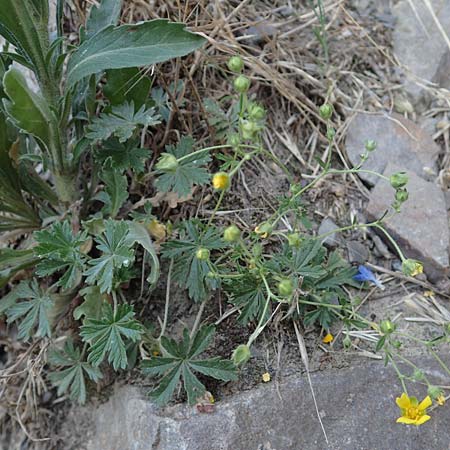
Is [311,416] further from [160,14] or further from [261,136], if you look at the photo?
[160,14]

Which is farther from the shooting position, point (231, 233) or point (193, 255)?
point (193, 255)

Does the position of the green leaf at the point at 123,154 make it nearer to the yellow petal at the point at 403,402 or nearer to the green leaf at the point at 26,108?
the green leaf at the point at 26,108

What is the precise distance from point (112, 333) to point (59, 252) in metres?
0.24

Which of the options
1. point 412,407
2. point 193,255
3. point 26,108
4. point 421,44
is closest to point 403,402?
point 412,407

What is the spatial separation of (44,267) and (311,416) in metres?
0.78

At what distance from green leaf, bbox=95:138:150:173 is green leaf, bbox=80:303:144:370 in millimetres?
409

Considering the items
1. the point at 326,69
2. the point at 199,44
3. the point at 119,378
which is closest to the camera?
the point at 199,44

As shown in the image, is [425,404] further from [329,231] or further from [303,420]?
[329,231]

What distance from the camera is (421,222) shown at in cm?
191

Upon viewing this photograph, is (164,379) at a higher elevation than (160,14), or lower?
lower

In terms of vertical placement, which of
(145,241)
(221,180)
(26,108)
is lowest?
(145,241)

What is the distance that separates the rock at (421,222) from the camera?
185 centimetres

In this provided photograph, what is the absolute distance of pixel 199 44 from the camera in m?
1.51

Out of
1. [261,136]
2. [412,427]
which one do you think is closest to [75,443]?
[412,427]
